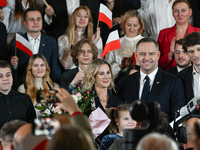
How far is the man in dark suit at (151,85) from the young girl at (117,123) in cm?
41

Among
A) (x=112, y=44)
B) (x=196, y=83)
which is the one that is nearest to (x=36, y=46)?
(x=112, y=44)

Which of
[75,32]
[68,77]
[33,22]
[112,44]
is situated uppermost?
[33,22]

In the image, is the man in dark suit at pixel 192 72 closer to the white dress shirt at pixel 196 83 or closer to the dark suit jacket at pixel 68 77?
the white dress shirt at pixel 196 83

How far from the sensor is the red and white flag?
5.95m

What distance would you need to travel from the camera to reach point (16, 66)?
19.7 feet

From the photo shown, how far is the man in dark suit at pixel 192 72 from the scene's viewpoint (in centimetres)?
455

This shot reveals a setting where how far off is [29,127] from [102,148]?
2.15 metres

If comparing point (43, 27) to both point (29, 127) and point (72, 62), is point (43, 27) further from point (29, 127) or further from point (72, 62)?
point (29, 127)

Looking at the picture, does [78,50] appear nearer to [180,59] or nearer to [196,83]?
[180,59]

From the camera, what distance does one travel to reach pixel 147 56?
4676 millimetres

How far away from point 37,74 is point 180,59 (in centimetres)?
209

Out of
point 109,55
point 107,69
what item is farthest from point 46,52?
point 107,69

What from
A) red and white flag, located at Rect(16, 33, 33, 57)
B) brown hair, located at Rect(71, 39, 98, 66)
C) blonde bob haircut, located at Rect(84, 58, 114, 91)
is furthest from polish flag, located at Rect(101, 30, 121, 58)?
red and white flag, located at Rect(16, 33, 33, 57)

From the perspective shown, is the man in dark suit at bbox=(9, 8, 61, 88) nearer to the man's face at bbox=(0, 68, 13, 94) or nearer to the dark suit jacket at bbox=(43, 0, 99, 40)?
the dark suit jacket at bbox=(43, 0, 99, 40)
